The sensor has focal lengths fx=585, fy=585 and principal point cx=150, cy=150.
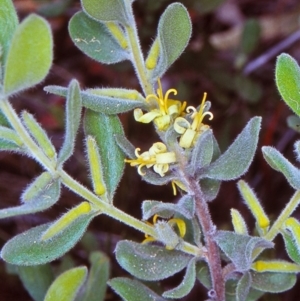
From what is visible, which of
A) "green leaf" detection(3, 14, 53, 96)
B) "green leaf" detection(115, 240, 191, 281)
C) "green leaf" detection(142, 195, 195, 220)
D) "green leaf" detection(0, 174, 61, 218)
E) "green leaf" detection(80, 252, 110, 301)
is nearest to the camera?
"green leaf" detection(3, 14, 53, 96)

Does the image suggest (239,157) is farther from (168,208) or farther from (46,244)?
(46,244)

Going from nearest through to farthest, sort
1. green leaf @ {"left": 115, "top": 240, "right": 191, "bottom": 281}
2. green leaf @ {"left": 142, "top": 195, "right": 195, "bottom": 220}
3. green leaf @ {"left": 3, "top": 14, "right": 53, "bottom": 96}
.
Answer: green leaf @ {"left": 3, "top": 14, "right": 53, "bottom": 96}, green leaf @ {"left": 142, "top": 195, "right": 195, "bottom": 220}, green leaf @ {"left": 115, "top": 240, "right": 191, "bottom": 281}

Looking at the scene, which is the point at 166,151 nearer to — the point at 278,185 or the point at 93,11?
the point at 93,11

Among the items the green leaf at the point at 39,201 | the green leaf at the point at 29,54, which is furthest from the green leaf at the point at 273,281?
the green leaf at the point at 29,54

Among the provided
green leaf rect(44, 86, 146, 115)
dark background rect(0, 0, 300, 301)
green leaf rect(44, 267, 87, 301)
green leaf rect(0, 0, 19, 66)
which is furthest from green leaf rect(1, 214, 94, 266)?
dark background rect(0, 0, 300, 301)

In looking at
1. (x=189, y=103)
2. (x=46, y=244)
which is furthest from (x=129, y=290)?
(x=189, y=103)

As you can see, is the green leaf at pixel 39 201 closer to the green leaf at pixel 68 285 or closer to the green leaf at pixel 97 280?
the green leaf at pixel 68 285

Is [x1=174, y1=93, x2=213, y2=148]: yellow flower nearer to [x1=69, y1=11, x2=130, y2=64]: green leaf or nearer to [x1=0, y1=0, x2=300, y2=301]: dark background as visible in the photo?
[x1=69, y1=11, x2=130, y2=64]: green leaf
